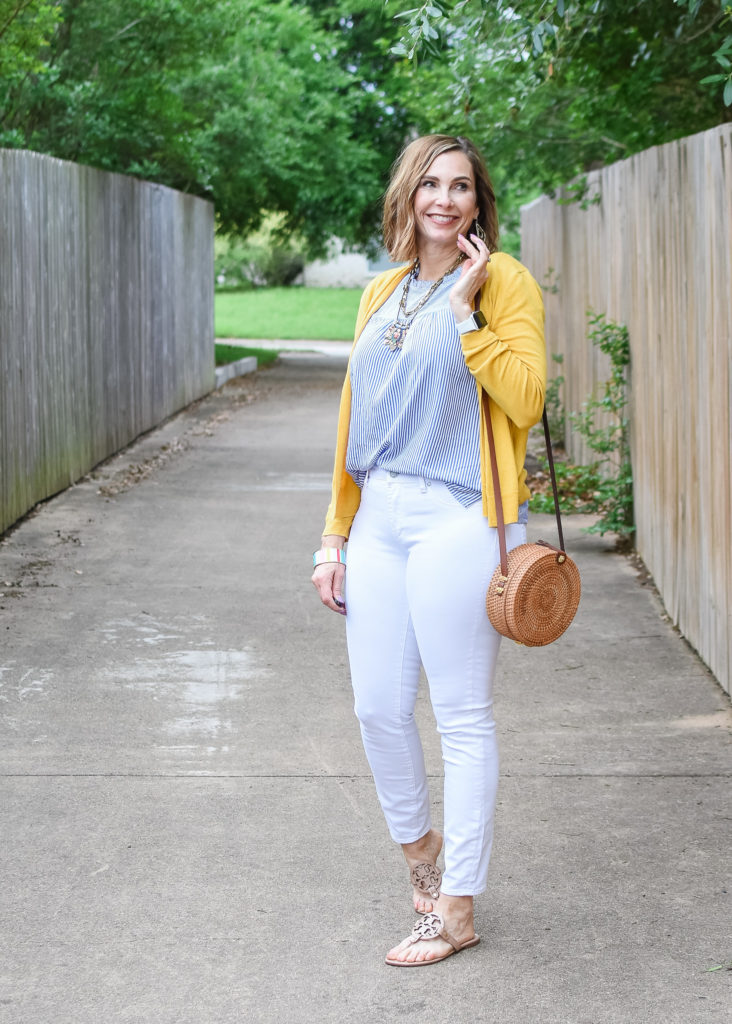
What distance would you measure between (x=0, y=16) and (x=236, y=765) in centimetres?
679

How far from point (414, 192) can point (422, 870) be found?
1612 millimetres

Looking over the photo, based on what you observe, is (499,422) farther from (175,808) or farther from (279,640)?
(279,640)

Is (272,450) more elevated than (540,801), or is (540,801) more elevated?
(272,450)

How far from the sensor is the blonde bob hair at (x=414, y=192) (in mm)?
3281

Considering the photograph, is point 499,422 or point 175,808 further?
point 175,808

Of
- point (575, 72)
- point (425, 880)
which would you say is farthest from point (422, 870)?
point (575, 72)

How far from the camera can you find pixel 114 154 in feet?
48.2

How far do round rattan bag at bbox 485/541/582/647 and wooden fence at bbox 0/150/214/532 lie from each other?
18.2ft

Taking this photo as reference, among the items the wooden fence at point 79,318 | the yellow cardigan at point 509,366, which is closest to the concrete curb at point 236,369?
the wooden fence at point 79,318

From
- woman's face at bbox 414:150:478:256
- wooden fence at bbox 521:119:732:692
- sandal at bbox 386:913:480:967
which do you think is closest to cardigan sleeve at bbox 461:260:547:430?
woman's face at bbox 414:150:478:256

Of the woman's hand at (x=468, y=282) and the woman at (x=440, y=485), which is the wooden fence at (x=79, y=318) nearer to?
the woman at (x=440, y=485)

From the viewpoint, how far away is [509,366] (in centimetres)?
307

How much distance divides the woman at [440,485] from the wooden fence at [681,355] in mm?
2082

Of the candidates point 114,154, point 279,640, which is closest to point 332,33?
point 114,154
